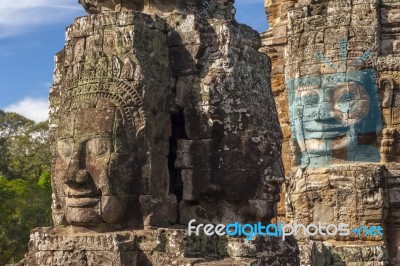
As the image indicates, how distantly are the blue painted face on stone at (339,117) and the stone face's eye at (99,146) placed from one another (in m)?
7.02

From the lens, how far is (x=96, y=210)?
6582 mm

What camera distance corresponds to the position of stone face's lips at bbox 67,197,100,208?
659cm

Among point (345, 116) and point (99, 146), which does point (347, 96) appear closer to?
point (345, 116)

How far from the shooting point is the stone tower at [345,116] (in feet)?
40.6

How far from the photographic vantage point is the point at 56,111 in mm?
7984

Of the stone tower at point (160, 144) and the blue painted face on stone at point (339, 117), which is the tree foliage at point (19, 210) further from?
the stone tower at point (160, 144)

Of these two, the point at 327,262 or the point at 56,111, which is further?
the point at 327,262

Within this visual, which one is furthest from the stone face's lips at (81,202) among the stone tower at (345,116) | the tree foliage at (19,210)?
the tree foliage at (19,210)

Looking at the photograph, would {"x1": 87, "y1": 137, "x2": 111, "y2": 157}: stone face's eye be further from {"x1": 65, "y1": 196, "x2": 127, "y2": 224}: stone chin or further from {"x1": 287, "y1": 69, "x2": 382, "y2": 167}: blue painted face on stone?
{"x1": 287, "y1": 69, "x2": 382, "y2": 167}: blue painted face on stone

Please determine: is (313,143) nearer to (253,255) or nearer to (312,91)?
(312,91)

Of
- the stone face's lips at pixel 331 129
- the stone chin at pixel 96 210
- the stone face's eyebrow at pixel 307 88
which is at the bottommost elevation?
the stone chin at pixel 96 210

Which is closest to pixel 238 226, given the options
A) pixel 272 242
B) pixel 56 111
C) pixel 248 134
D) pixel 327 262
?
pixel 272 242

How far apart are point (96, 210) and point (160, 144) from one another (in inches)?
32.1

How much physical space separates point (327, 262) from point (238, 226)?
15.0ft
